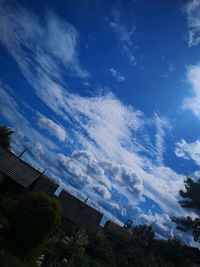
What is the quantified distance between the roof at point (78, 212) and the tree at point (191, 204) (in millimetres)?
15914

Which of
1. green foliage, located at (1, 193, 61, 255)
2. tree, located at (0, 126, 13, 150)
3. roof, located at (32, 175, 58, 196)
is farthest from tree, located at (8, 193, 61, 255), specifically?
tree, located at (0, 126, 13, 150)

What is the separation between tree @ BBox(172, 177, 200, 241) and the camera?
1137 inches

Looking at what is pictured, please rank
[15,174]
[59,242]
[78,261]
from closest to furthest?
[78,261]
[59,242]
[15,174]

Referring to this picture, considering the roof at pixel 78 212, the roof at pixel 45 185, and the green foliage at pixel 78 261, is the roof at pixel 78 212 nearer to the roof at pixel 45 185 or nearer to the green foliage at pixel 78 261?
the roof at pixel 45 185

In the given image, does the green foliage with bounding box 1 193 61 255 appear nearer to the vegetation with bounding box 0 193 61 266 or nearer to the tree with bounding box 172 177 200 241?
the vegetation with bounding box 0 193 61 266

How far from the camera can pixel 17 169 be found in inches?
1422

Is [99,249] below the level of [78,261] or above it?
above

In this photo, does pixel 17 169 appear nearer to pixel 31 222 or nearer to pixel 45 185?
pixel 45 185

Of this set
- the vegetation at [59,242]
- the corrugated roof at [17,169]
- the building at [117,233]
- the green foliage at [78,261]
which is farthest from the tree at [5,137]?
the green foliage at [78,261]

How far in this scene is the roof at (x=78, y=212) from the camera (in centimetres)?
3984

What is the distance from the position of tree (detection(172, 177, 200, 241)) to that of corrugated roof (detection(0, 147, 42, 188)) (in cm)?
2118

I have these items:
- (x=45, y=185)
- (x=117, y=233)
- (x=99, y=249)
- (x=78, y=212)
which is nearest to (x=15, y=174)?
(x=45, y=185)

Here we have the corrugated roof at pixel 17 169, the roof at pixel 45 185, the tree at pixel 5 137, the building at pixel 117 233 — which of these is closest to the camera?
the corrugated roof at pixel 17 169

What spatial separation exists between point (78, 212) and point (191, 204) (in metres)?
19.4
